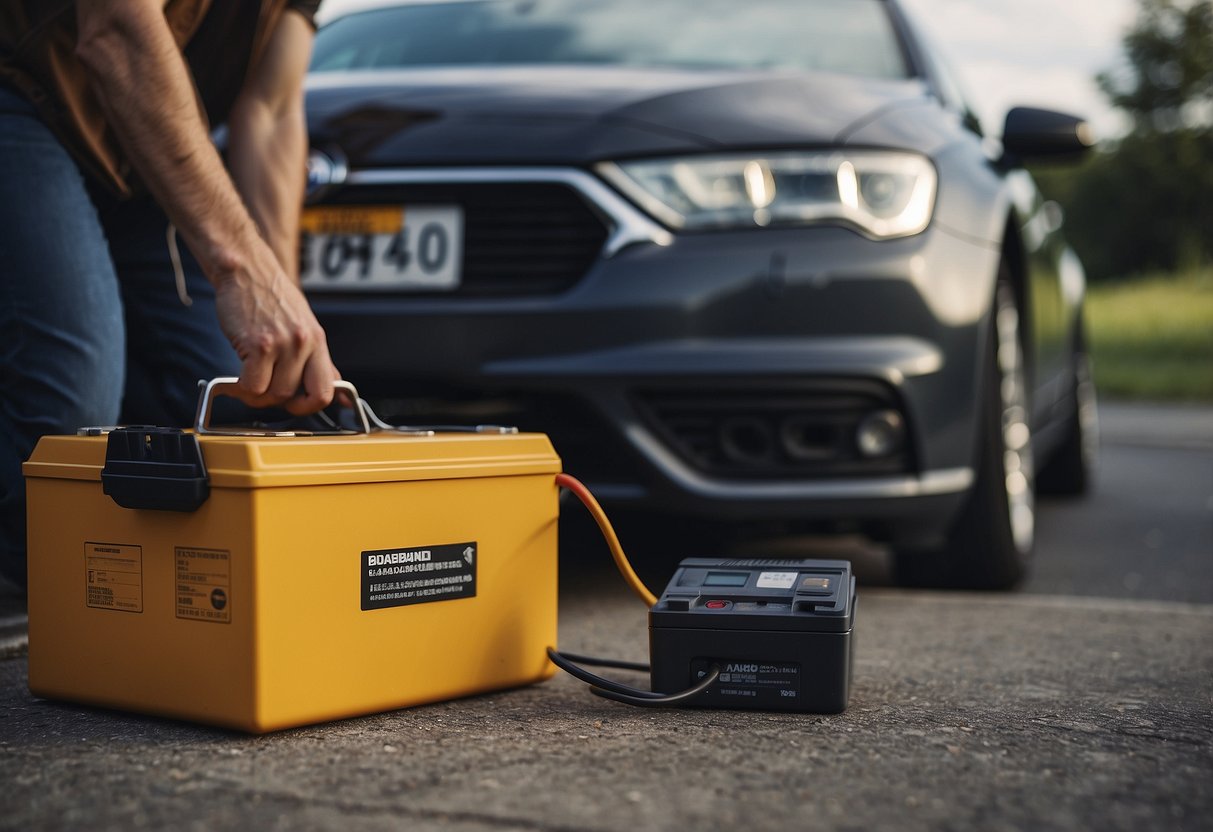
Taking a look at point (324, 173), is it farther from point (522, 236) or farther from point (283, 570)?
point (283, 570)

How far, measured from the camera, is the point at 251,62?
2.46 m

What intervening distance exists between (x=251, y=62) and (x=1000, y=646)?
5.36ft

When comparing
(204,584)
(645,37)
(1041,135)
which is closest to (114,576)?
(204,584)

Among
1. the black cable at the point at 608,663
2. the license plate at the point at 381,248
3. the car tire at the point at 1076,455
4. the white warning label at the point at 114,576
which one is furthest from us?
the car tire at the point at 1076,455

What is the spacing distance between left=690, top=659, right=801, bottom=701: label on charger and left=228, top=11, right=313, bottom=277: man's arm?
118cm

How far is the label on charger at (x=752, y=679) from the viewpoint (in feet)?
5.76

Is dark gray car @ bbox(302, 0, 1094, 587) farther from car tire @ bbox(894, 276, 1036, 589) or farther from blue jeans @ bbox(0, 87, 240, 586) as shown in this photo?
blue jeans @ bbox(0, 87, 240, 586)

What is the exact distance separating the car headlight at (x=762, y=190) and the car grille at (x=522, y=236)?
106 mm

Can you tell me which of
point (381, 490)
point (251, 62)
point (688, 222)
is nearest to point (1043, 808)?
point (381, 490)

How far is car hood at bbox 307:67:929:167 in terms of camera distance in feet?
8.45

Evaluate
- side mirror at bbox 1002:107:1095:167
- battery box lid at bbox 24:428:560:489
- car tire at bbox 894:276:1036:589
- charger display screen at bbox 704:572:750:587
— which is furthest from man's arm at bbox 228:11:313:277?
side mirror at bbox 1002:107:1095:167

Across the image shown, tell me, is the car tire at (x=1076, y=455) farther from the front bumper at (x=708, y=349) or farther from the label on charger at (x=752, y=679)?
the label on charger at (x=752, y=679)

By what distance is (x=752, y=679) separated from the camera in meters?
1.76

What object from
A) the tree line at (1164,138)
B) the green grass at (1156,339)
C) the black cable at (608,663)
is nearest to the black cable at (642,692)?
the black cable at (608,663)
